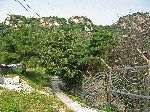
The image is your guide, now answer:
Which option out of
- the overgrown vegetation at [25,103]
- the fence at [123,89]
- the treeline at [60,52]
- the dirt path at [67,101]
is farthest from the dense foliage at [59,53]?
the overgrown vegetation at [25,103]

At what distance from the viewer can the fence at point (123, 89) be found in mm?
11781

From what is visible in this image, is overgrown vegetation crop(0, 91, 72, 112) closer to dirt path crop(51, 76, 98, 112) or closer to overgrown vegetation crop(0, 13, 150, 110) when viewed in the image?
dirt path crop(51, 76, 98, 112)

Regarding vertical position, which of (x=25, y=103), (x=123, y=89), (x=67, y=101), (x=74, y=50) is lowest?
(x=67, y=101)

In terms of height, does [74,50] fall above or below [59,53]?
above

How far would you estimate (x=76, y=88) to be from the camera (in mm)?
30281

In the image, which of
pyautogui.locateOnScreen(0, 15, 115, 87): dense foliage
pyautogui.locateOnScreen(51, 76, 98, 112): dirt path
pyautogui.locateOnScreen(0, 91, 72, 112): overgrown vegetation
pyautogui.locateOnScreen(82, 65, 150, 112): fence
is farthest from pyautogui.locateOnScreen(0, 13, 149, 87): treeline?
pyautogui.locateOnScreen(0, 91, 72, 112): overgrown vegetation

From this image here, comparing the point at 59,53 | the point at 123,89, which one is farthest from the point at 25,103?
the point at 59,53

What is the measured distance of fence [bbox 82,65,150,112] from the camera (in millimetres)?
11781

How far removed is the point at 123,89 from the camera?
14.8m

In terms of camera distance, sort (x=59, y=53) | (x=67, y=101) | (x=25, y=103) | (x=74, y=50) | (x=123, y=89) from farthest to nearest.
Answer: (x=74, y=50), (x=59, y=53), (x=67, y=101), (x=25, y=103), (x=123, y=89)

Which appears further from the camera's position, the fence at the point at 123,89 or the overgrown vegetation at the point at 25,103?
the overgrown vegetation at the point at 25,103

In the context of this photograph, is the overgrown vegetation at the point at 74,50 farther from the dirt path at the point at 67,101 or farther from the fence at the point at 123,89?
the dirt path at the point at 67,101

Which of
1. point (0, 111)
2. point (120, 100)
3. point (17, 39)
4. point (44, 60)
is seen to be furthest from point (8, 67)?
point (120, 100)

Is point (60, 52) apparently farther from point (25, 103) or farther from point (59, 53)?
point (25, 103)
